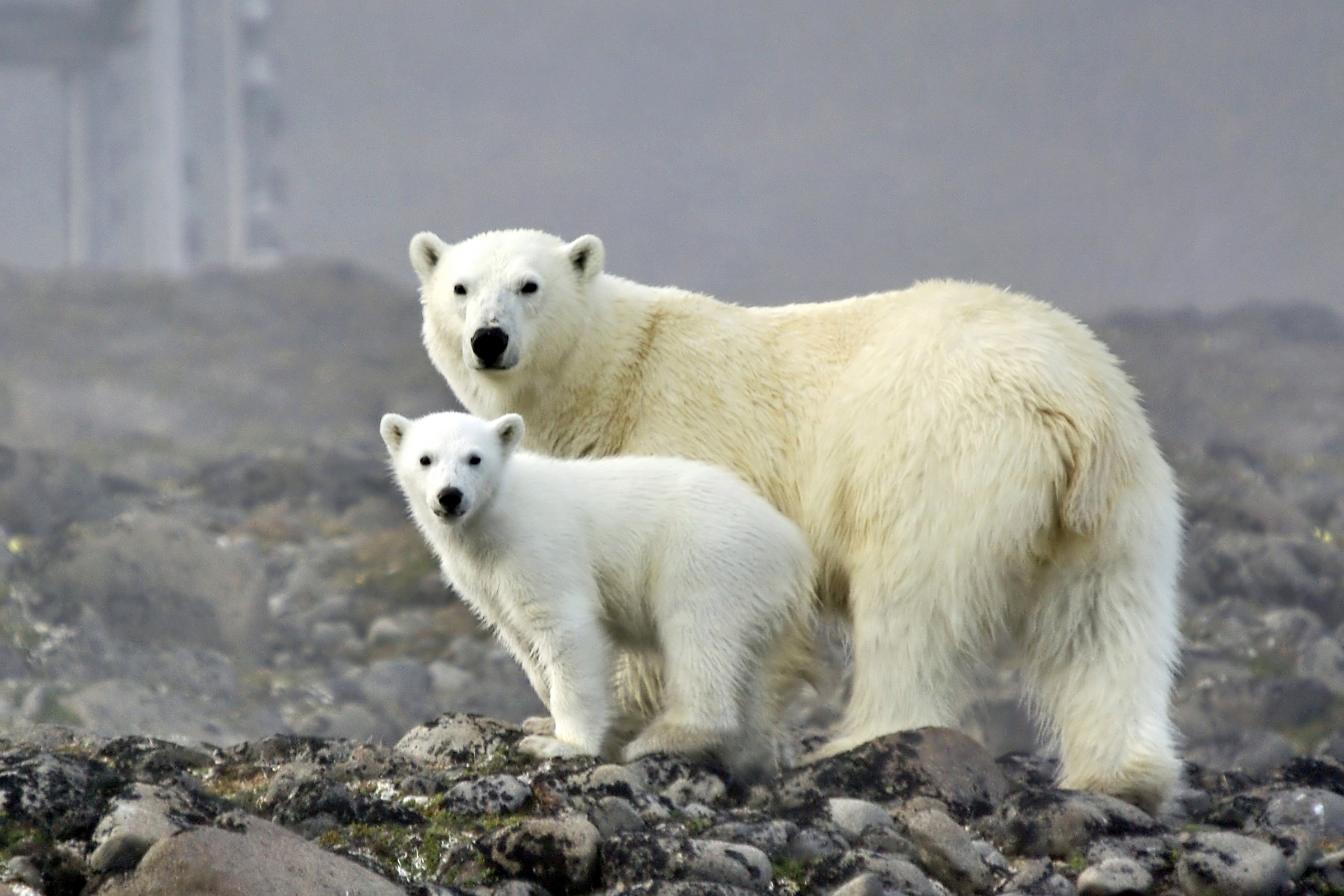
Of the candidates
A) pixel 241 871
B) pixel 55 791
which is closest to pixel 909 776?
pixel 241 871

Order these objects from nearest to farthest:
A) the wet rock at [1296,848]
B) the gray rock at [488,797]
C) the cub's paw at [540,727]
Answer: the gray rock at [488,797]
the wet rock at [1296,848]
the cub's paw at [540,727]

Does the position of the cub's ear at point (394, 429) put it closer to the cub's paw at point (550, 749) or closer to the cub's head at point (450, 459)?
the cub's head at point (450, 459)

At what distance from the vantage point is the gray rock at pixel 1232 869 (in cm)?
407

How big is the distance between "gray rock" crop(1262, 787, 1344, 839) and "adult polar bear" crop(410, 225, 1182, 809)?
1.24ft

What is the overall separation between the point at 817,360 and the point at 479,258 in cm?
141

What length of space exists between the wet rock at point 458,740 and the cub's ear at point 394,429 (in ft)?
3.29

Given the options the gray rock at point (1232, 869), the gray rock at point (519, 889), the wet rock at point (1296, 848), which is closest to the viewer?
the gray rock at point (519, 889)

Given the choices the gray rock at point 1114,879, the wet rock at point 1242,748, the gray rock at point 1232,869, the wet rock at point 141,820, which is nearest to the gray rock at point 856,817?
the gray rock at point 1114,879

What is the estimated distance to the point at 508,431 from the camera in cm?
488

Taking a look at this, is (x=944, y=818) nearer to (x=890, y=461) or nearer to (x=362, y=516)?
(x=890, y=461)

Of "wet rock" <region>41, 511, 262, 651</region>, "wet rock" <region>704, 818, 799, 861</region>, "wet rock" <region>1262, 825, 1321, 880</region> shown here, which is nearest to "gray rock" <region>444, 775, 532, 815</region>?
"wet rock" <region>704, 818, 799, 861</region>

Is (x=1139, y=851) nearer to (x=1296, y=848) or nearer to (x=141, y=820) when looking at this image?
(x=1296, y=848)

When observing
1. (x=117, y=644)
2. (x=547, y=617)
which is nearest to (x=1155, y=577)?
(x=547, y=617)

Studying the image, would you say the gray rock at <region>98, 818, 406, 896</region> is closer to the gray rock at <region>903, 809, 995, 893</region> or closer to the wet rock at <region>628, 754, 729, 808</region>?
the wet rock at <region>628, 754, 729, 808</region>
